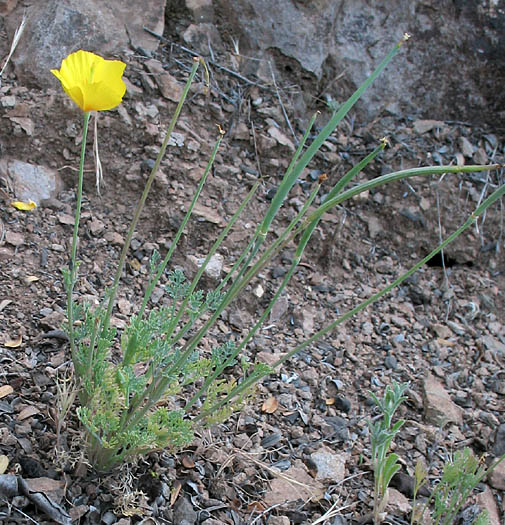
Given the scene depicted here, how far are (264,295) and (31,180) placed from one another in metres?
0.93

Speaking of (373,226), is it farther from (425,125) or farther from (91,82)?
(91,82)

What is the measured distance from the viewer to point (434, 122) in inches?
122

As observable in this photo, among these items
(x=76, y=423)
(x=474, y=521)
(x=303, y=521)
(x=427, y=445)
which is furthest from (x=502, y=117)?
(x=76, y=423)

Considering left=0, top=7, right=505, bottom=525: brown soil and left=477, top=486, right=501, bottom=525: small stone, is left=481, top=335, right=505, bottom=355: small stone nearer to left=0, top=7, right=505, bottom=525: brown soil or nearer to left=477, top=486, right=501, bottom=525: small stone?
left=0, top=7, right=505, bottom=525: brown soil

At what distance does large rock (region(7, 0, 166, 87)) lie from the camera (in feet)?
8.27

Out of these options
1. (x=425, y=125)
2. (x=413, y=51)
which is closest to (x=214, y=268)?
(x=425, y=125)

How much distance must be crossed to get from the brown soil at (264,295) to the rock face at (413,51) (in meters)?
0.15

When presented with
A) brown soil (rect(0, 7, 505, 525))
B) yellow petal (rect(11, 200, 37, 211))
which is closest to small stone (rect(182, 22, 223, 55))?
brown soil (rect(0, 7, 505, 525))

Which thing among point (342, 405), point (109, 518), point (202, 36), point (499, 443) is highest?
point (202, 36)

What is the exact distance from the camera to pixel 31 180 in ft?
7.54

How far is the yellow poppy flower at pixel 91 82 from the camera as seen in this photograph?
51.3 inches

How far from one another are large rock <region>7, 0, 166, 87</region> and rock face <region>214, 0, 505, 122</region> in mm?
620

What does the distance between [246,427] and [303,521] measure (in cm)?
31

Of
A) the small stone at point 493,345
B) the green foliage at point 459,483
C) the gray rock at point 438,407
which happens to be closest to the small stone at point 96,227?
the gray rock at point 438,407
